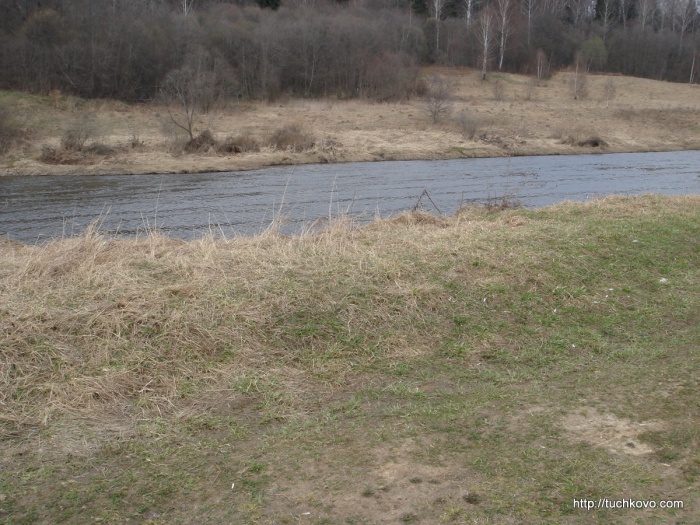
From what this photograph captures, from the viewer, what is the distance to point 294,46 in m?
58.6

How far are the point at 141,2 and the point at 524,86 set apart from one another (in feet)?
125

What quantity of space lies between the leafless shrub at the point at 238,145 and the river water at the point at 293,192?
4.20 m

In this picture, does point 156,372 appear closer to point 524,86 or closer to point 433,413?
point 433,413

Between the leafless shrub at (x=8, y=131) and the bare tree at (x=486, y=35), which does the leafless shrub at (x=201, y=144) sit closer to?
the leafless shrub at (x=8, y=131)

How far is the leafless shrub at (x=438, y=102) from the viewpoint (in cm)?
4606

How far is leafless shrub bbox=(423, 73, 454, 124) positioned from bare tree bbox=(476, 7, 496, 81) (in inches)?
658

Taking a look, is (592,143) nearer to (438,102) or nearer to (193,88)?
(438,102)

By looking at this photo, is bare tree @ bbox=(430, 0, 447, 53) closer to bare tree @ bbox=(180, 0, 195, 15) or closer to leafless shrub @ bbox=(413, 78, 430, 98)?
leafless shrub @ bbox=(413, 78, 430, 98)

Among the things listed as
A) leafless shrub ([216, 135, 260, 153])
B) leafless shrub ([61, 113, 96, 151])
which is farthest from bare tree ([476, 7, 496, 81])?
leafless shrub ([61, 113, 96, 151])

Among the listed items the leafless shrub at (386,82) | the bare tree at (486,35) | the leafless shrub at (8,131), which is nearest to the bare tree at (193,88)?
the leafless shrub at (8,131)

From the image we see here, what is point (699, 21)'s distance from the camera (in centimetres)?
9969

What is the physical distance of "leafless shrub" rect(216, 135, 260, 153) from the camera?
114 ft

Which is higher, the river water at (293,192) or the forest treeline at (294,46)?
the forest treeline at (294,46)

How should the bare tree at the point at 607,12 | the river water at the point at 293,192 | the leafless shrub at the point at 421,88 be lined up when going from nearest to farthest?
the river water at the point at 293,192 < the leafless shrub at the point at 421,88 < the bare tree at the point at 607,12
